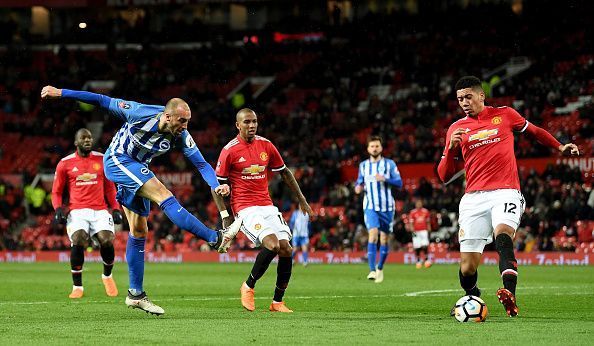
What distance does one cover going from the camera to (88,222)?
16.8 meters

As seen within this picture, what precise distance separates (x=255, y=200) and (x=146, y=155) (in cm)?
182

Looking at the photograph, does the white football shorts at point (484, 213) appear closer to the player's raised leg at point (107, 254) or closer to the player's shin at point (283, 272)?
the player's shin at point (283, 272)

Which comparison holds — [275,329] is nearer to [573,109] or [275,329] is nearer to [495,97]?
[573,109]

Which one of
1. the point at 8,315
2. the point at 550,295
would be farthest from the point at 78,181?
the point at 550,295

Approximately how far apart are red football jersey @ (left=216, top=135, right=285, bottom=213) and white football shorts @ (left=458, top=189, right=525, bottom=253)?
296 centimetres

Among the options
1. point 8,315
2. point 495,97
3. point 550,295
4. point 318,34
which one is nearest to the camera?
point 8,315

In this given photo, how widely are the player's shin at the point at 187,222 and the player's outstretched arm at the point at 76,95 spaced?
1.31 meters

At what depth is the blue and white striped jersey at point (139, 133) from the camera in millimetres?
11656

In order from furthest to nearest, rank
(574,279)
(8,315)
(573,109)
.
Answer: (573,109), (574,279), (8,315)

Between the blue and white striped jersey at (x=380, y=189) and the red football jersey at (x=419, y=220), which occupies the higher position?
the blue and white striped jersey at (x=380, y=189)

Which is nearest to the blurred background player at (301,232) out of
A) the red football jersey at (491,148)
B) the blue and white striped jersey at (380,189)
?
the blue and white striped jersey at (380,189)

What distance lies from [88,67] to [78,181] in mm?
35275

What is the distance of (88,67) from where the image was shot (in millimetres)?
51094

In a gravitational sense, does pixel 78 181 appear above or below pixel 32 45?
below
